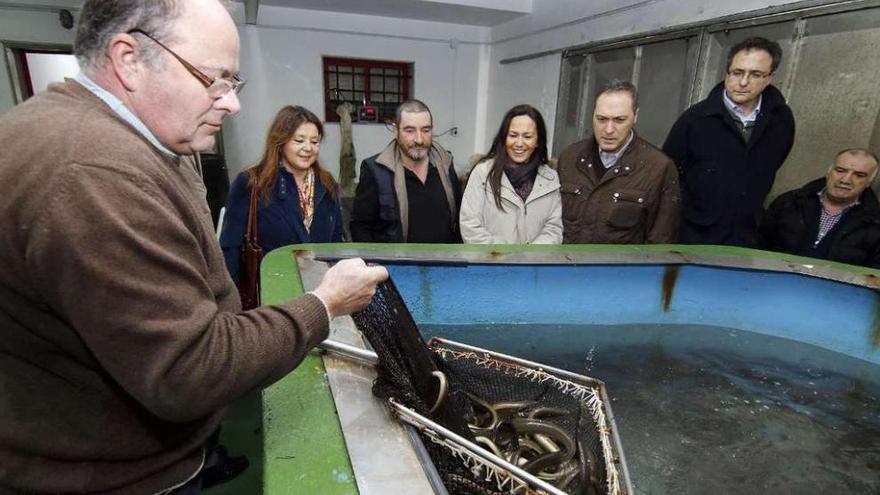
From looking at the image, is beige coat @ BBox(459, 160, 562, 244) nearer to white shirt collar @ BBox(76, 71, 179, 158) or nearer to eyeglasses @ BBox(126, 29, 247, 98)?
eyeglasses @ BBox(126, 29, 247, 98)

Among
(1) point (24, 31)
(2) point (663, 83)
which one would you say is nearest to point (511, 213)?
(2) point (663, 83)

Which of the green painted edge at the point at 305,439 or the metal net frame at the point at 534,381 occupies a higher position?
the green painted edge at the point at 305,439

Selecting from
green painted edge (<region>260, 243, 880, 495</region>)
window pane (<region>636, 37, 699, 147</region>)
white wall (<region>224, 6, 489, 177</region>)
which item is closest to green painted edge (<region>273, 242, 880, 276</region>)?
green painted edge (<region>260, 243, 880, 495</region>)

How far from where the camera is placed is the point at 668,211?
268 centimetres

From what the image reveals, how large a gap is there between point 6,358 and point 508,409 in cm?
115

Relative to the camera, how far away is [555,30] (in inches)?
282

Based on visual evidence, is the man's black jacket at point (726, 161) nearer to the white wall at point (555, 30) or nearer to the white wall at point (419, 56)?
the white wall at point (555, 30)

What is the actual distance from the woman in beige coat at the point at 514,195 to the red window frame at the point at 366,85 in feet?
19.8

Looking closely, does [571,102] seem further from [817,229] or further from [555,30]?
[817,229]

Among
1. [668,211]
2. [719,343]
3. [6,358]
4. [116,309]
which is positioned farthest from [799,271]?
[6,358]

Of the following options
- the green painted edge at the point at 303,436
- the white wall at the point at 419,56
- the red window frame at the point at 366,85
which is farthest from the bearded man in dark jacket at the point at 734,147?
the red window frame at the point at 366,85

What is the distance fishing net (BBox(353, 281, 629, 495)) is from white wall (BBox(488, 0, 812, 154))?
462 cm

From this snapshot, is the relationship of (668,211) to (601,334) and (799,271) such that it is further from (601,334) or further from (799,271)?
(601,334)

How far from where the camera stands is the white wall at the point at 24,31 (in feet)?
19.9
